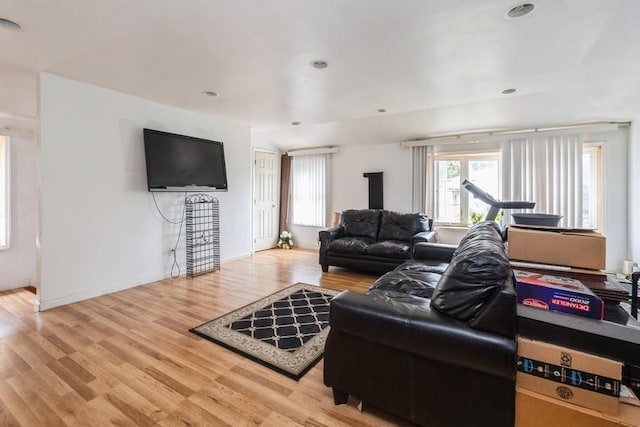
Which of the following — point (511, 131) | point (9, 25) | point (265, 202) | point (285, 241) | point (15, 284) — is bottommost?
point (15, 284)

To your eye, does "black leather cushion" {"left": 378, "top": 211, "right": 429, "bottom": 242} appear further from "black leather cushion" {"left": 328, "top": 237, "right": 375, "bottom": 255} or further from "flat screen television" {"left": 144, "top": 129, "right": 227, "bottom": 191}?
"flat screen television" {"left": 144, "top": 129, "right": 227, "bottom": 191}

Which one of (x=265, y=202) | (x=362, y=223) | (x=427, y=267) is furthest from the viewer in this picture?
(x=265, y=202)

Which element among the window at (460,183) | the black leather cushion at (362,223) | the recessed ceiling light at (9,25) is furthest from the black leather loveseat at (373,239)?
the recessed ceiling light at (9,25)

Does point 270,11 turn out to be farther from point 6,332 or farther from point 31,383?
point 6,332

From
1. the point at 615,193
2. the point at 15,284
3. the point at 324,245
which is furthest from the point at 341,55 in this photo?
the point at 15,284

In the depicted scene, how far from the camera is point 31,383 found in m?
1.94

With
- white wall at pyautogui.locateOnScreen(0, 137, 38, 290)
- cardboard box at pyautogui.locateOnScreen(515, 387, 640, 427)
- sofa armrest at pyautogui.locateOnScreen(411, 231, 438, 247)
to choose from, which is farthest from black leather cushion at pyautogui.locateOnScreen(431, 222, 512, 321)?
white wall at pyautogui.locateOnScreen(0, 137, 38, 290)

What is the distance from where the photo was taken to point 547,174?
181 inches

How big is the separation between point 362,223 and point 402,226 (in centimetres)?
66

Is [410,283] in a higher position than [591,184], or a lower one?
lower

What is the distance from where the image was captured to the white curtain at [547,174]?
443 centimetres

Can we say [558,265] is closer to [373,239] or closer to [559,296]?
[559,296]

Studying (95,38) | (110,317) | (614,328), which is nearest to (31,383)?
(110,317)

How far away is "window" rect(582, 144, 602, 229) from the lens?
446 centimetres
